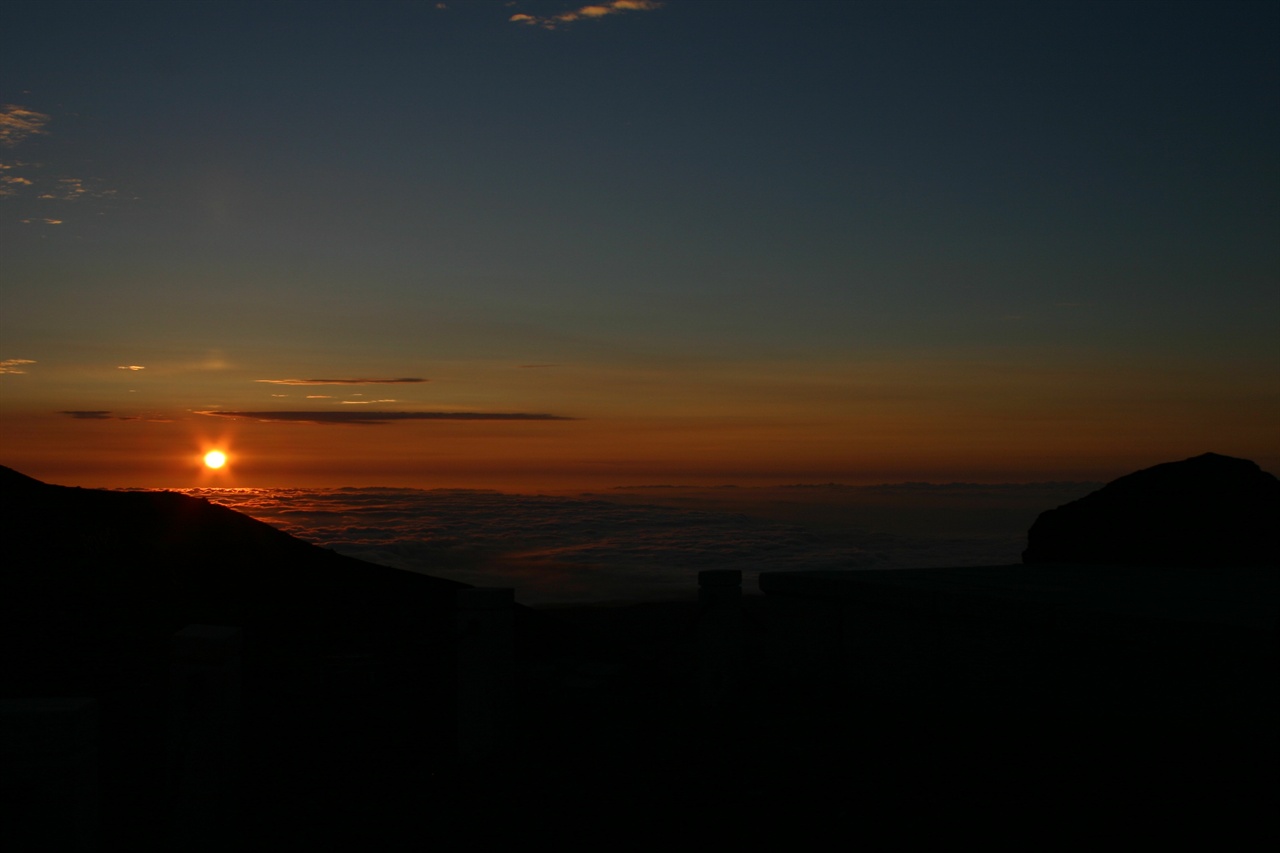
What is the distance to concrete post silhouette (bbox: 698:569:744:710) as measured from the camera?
299 inches

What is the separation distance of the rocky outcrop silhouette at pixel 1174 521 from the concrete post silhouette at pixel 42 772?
10.7 m

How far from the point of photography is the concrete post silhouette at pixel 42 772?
3979 mm

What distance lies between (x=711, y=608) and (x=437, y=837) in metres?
2.87

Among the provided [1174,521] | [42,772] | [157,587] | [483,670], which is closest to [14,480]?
[157,587]

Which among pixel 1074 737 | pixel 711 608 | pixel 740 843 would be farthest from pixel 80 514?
pixel 1074 737

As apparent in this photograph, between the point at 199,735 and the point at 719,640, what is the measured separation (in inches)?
151

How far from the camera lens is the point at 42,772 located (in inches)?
158

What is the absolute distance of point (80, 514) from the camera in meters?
13.3

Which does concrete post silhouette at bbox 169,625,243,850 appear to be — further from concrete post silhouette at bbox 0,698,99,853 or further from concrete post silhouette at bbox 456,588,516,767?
concrete post silhouette at bbox 456,588,516,767

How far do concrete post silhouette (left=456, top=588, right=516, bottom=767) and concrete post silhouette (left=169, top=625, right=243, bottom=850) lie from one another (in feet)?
5.33

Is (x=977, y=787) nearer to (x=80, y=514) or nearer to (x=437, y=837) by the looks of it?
(x=437, y=837)

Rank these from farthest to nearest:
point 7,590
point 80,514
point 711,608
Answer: point 80,514, point 7,590, point 711,608

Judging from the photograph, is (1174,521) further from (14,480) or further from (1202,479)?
(14,480)

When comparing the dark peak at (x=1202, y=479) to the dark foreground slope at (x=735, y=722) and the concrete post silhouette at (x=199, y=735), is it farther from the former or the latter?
the concrete post silhouette at (x=199, y=735)
